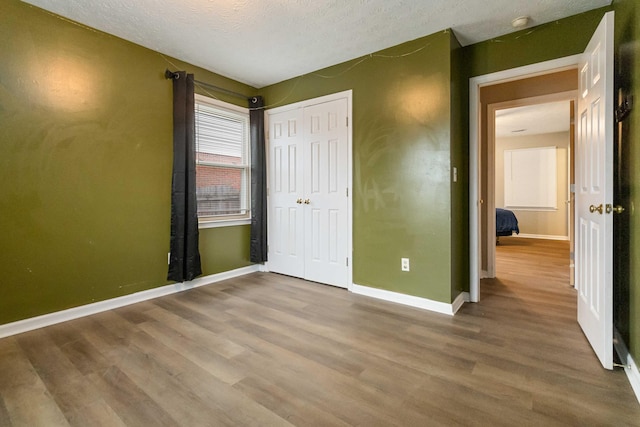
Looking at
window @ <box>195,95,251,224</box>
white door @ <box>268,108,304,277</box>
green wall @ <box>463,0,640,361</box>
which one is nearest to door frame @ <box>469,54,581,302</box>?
green wall @ <box>463,0,640,361</box>

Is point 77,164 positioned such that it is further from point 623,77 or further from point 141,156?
point 623,77

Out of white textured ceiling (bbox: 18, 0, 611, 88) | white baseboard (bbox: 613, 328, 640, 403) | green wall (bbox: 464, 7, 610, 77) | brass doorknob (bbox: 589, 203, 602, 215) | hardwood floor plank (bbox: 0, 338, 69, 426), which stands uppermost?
white textured ceiling (bbox: 18, 0, 611, 88)

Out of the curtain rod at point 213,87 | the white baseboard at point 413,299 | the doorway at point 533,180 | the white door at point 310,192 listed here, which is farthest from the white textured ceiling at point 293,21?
the doorway at point 533,180

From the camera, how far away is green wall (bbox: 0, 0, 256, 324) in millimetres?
2217

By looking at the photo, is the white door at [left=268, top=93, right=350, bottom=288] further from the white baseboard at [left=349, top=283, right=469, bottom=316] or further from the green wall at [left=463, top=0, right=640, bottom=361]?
the green wall at [left=463, top=0, right=640, bottom=361]

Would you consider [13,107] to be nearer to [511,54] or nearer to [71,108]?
[71,108]

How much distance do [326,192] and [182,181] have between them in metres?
1.52

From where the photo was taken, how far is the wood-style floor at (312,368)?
1.39 meters

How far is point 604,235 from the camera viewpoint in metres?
1.73

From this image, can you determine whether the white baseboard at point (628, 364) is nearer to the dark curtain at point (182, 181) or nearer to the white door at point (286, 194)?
the white door at point (286, 194)

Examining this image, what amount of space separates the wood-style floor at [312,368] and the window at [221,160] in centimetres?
123

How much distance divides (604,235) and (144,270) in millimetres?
3592

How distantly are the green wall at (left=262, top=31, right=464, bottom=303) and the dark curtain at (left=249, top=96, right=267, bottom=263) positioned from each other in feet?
3.52

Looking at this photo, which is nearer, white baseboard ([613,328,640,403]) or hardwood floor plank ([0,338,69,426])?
hardwood floor plank ([0,338,69,426])
